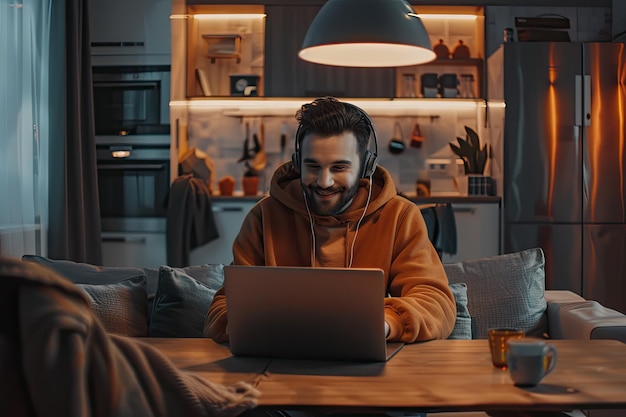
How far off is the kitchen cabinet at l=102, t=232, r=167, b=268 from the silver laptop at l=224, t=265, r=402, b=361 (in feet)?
14.0

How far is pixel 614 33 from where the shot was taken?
20.9 ft

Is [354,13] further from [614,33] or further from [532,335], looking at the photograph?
[614,33]

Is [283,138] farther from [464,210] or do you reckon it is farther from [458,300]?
[458,300]

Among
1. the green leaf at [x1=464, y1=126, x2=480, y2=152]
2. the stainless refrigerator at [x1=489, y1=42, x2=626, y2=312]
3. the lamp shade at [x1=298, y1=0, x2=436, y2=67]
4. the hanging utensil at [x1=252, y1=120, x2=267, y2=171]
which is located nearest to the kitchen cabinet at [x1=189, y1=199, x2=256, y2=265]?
the hanging utensil at [x1=252, y1=120, x2=267, y2=171]

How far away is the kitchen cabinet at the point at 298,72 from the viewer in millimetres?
6266

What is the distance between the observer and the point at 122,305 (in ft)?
9.18

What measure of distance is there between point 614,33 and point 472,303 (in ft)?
13.4

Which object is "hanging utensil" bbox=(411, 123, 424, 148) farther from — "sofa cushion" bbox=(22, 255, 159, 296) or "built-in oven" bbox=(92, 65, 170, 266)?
"sofa cushion" bbox=(22, 255, 159, 296)

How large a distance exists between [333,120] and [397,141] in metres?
4.26

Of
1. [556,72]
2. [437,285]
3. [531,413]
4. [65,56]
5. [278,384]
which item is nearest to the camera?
[278,384]

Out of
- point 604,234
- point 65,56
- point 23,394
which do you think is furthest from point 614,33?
point 23,394

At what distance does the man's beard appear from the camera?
230 centimetres

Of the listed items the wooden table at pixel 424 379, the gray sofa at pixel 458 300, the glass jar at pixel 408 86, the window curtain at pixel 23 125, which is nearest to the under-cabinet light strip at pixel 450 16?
the glass jar at pixel 408 86

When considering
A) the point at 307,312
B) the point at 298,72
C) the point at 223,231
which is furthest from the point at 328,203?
the point at 298,72
